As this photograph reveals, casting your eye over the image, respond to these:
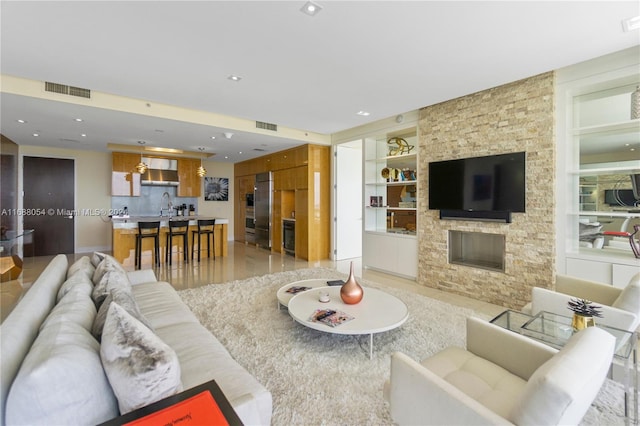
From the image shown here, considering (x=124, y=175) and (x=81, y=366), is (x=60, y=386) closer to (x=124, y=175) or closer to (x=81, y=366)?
(x=81, y=366)

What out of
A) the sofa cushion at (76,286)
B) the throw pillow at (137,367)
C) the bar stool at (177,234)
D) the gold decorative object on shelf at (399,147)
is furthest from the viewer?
the bar stool at (177,234)

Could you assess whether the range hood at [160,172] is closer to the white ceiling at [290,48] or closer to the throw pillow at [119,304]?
the white ceiling at [290,48]

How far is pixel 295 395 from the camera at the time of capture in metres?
2.04

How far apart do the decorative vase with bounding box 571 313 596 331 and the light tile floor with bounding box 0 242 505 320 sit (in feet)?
5.27

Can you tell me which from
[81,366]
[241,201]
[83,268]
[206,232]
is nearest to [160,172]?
[241,201]

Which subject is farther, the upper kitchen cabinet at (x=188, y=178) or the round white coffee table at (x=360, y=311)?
the upper kitchen cabinet at (x=188, y=178)

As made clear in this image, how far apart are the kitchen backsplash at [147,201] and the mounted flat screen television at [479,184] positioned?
743 cm

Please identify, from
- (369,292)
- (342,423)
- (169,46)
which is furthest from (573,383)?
(169,46)

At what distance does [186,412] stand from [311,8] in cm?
263

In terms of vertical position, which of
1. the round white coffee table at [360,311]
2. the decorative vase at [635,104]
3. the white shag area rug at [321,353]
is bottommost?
the white shag area rug at [321,353]

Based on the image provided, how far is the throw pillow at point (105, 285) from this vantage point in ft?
6.59

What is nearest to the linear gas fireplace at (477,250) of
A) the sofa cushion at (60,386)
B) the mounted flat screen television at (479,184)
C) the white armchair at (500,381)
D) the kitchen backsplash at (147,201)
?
the mounted flat screen television at (479,184)

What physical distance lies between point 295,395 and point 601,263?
3.58 metres

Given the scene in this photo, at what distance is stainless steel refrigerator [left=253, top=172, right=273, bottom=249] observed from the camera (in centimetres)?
814
